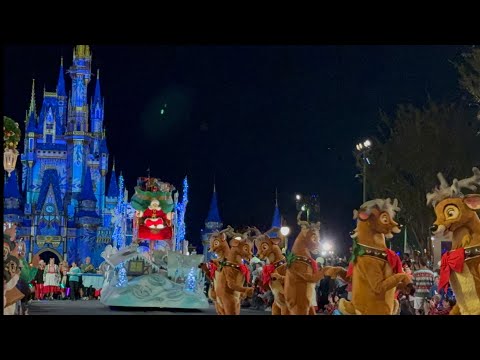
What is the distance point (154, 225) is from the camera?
48.6 ft

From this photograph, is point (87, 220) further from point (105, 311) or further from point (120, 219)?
point (105, 311)

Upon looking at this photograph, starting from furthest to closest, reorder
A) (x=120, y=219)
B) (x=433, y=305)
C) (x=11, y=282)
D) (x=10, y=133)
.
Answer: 1. (x=120, y=219)
2. (x=433, y=305)
3. (x=10, y=133)
4. (x=11, y=282)

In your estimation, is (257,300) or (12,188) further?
(12,188)

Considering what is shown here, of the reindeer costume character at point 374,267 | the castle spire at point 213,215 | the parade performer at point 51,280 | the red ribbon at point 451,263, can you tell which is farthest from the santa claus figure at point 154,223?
the castle spire at point 213,215

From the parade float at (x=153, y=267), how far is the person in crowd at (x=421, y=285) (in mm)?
3569

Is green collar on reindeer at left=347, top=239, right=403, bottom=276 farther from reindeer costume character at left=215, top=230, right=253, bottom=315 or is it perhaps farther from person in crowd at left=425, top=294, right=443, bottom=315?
person in crowd at left=425, top=294, right=443, bottom=315

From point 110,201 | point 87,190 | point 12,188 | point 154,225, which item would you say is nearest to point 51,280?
point 154,225

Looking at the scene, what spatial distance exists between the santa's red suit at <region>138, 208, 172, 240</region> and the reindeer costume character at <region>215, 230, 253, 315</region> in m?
4.01

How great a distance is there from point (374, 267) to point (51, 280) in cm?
1168

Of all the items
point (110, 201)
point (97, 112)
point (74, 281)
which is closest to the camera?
point (74, 281)

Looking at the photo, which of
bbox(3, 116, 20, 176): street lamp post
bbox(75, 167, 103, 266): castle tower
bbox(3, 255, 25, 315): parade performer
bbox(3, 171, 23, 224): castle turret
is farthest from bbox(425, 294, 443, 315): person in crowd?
bbox(3, 171, 23, 224): castle turret
